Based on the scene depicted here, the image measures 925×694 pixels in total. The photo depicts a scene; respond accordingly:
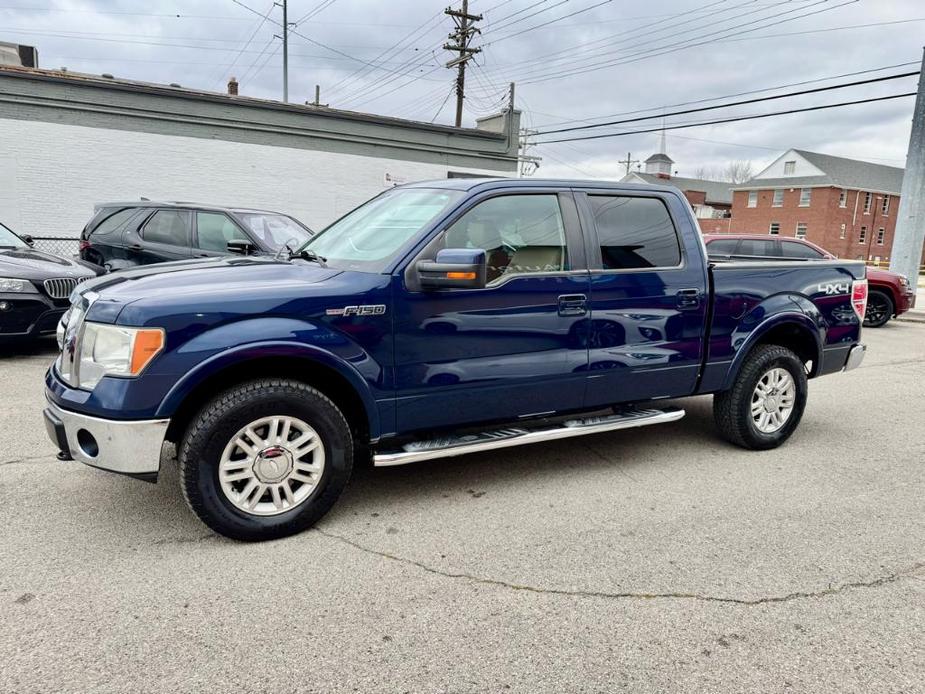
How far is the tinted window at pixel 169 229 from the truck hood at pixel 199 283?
17.7 ft

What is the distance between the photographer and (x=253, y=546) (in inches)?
133

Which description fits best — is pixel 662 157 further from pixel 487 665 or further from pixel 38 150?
pixel 487 665

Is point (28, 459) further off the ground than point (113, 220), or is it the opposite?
point (113, 220)

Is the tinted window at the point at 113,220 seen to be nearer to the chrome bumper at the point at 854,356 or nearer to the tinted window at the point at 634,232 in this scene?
the tinted window at the point at 634,232

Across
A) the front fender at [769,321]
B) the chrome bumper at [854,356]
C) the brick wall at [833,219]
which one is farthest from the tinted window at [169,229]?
the brick wall at [833,219]

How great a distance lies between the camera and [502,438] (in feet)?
13.0

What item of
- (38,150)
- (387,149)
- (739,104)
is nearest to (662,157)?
(739,104)

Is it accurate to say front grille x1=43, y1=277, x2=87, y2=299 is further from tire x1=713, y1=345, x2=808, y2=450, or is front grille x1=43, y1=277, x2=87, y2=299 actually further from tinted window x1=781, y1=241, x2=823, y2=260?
tinted window x1=781, y1=241, x2=823, y2=260

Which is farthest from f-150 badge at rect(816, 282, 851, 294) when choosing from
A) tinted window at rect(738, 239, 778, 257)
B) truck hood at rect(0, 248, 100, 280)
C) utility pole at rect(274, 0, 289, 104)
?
utility pole at rect(274, 0, 289, 104)

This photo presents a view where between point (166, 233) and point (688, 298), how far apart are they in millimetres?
7121

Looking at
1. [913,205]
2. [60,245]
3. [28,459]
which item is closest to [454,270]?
[28,459]

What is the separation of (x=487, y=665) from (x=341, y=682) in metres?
0.54

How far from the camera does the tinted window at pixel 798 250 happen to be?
12.7 m

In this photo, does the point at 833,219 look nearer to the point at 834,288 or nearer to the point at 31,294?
the point at 834,288
